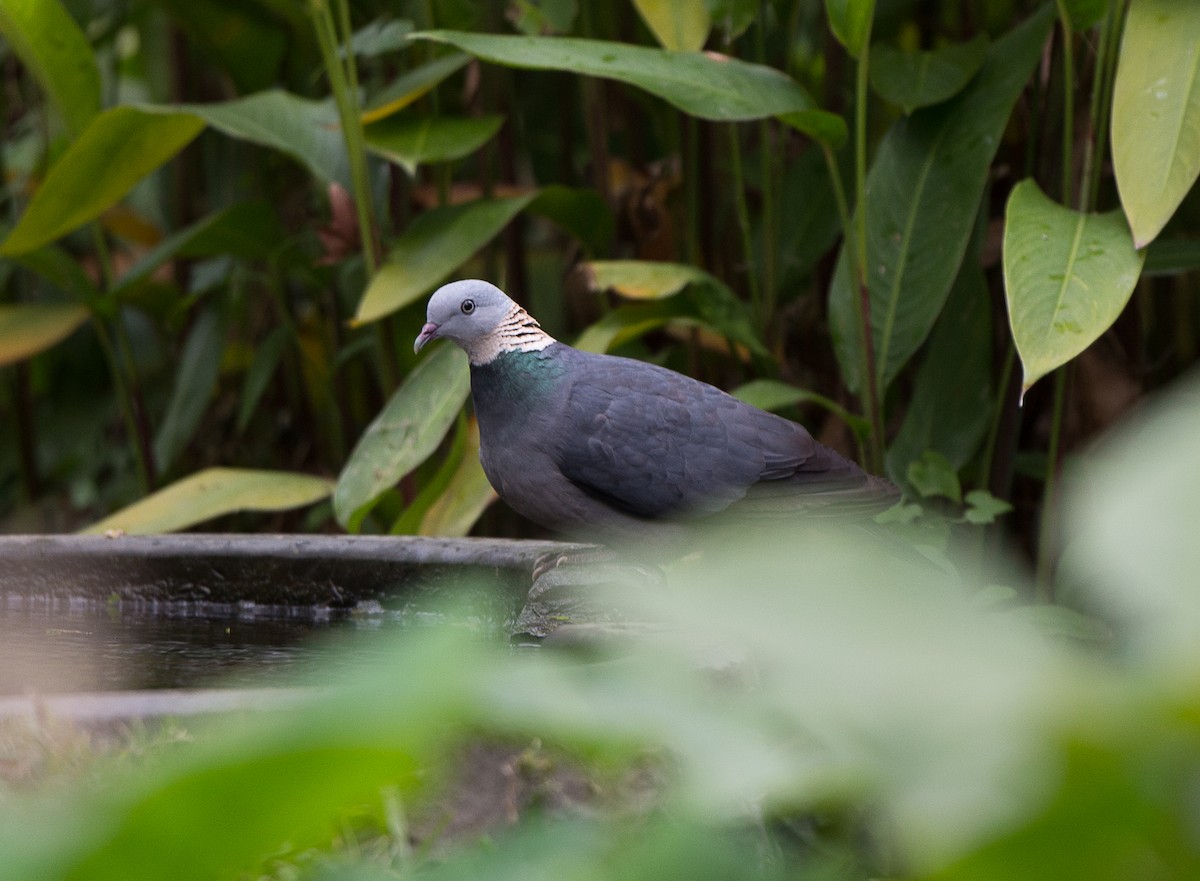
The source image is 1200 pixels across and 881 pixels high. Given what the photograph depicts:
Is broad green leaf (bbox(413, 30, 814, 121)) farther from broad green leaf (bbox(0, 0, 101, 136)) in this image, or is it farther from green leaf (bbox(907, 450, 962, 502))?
broad green leaf (bbox(0, 0, 101, 136))

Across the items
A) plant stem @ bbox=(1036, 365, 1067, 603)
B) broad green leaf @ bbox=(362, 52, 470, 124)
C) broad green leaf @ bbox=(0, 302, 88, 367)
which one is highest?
broad green leaf @ bbox=(362, 52, 470, 124)

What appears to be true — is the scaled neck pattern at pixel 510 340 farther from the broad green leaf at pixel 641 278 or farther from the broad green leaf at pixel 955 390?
the broad green leaf at pixel 955 390

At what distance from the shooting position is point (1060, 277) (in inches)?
93.4

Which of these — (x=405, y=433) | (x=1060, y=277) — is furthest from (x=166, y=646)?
(x=1060, y=277)

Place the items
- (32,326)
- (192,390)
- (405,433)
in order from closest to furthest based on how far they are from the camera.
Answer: (405,433) < (32,326) < (192,390)

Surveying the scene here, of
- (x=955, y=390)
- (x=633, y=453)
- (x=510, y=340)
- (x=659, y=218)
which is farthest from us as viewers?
(x=659, y=218)

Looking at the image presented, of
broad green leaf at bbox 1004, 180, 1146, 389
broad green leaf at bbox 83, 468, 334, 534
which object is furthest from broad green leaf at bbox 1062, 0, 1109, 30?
broad green leaf at bbox 83, 468, 334, 534

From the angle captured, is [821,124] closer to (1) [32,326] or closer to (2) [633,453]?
(2) [633,453]

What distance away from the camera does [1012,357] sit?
290cm

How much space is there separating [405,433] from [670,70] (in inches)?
35.3

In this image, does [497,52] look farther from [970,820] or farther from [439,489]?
[970,820]

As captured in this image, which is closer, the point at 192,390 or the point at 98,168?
the point at 98,168

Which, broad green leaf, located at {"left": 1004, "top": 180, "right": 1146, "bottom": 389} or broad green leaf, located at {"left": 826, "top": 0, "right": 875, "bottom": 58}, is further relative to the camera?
broad green leaf, located at {"left": 826, "top": 0, "right": 875, "bottom": 58}

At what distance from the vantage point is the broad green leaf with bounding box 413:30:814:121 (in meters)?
2.56
